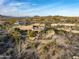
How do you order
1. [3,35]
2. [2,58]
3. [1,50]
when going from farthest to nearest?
[3,35], [1,50], [2,58]

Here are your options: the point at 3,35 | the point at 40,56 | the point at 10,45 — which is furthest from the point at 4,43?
the point at 40,56

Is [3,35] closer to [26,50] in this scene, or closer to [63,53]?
[26,50]

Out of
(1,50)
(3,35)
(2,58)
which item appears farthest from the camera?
(3,35)

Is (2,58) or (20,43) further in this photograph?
(20,43)

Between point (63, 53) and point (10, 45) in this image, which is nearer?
point (63, 53)

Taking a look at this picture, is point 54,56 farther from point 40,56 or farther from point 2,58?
point 2,58

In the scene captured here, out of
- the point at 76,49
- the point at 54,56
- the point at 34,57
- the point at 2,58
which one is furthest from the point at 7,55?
the point at 76,49

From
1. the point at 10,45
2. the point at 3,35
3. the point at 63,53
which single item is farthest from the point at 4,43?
the point at 63,53
